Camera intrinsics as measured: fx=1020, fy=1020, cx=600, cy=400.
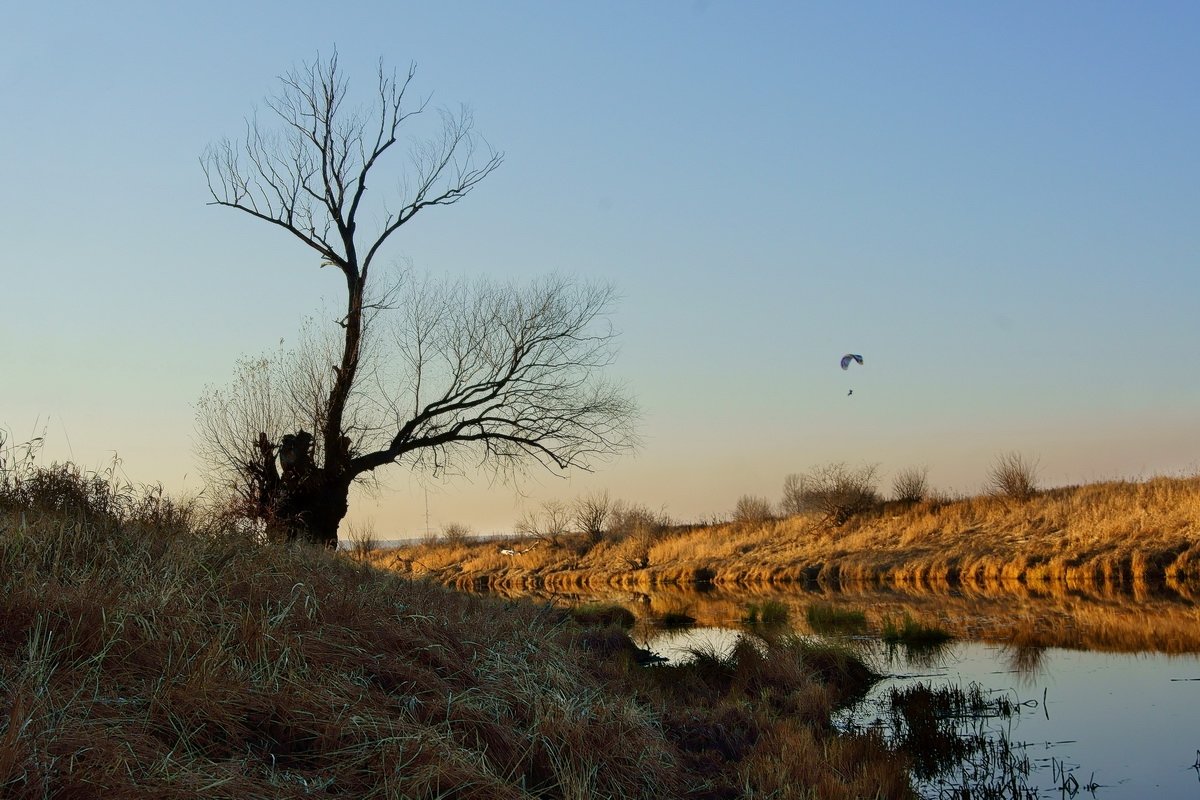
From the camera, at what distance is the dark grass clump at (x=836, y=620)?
17297 mm

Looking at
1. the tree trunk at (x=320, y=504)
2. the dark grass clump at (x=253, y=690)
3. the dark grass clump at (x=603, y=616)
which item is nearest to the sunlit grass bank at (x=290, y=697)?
the dark grass clump at (x=253, y=690)

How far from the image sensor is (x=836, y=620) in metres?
18.3

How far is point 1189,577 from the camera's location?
22.0 metres

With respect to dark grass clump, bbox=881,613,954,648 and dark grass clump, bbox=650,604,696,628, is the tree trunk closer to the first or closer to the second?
dark grass clump, bbox=650,604,696,628

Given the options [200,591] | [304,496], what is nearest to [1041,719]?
A: [200,591]

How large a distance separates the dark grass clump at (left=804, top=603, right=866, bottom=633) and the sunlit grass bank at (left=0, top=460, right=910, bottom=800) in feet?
25.3

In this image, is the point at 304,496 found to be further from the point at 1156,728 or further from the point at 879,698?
the point at 1156,728

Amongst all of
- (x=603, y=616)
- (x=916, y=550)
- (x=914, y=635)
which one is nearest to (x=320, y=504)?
(x=603, y=616)

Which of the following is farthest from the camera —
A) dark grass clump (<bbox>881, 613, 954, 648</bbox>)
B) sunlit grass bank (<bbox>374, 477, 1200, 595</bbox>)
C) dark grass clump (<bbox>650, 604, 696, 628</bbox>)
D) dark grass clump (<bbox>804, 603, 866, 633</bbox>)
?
sunlit grass bank (<bbox>374, 477, 1200, 595</bbox>)

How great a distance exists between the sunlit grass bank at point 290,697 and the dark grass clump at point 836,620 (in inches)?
303

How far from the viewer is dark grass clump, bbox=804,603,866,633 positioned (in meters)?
17.3

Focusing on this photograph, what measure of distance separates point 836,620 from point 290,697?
14.1m

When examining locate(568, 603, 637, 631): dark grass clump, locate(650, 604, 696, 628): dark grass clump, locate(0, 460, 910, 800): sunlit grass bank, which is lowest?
locate(650, 604, 696, 628): dark grass clump

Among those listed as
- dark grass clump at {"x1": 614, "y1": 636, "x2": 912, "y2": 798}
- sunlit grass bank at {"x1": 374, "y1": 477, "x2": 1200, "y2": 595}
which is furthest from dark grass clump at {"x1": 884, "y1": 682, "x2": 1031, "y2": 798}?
sunlit grass bank at {"x1": 374, "y1": 477, "x2": 1200, "y2": 595}
